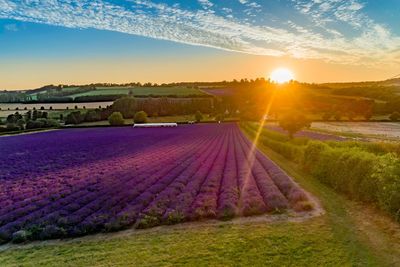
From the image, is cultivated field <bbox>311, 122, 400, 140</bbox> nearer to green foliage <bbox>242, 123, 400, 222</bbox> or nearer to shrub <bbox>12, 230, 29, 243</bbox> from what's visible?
green foliage <bbox>242, 123, 400, 222</bbox>

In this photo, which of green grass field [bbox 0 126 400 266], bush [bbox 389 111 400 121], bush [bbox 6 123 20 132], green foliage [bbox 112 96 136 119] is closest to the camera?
green grass field [bbox 0 126 400 266]

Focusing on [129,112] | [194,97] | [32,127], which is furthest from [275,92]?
[32,127]

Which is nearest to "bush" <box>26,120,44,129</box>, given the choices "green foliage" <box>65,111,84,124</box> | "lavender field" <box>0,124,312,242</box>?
"green foliage" <box>65,111,84,124</box>

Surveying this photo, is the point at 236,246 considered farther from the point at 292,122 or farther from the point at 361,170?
the point at 292,122

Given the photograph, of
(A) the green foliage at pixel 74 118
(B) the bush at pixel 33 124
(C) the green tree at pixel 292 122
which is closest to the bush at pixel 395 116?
(C) the green tree at pixel 292 122

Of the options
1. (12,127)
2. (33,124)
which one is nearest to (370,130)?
(12,127)
